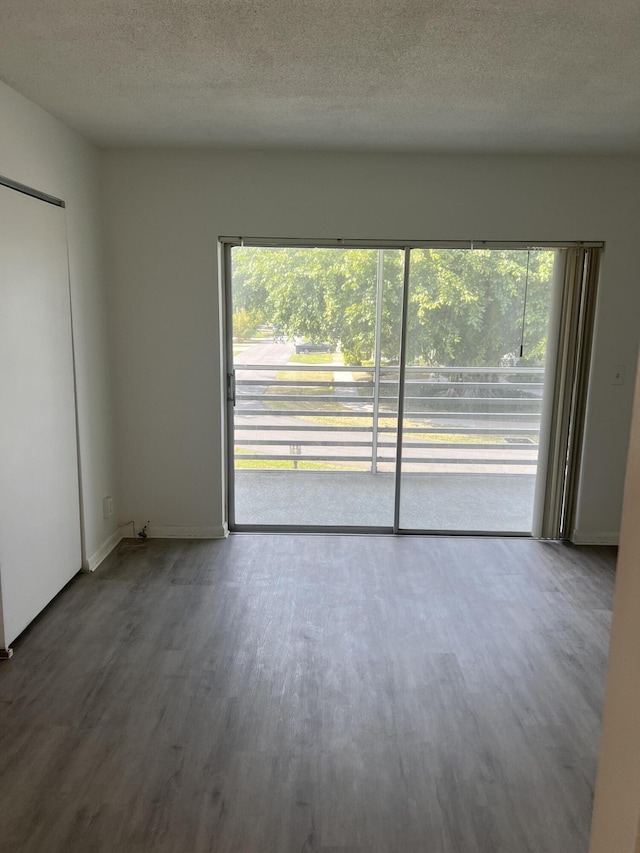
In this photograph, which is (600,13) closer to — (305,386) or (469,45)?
(469,45)

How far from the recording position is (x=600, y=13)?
1920 millimetres

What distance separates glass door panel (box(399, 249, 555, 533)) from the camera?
405 centimetres

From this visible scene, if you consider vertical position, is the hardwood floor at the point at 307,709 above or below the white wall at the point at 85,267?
below

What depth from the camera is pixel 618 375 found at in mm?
4109

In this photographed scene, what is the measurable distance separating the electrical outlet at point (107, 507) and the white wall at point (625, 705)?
3608 mm

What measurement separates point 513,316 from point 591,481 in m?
1.31

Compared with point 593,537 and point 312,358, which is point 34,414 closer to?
point 312,358

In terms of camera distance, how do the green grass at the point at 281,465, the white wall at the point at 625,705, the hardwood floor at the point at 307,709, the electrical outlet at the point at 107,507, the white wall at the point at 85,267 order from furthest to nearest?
the green grass at the point at 281,465, the electrical outlet at the point at 107,507, the white wall at the point at 85,267, the hardwood floor at the point at 307,709, the white wall at the point at 625,705

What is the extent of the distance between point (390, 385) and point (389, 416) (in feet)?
0.74

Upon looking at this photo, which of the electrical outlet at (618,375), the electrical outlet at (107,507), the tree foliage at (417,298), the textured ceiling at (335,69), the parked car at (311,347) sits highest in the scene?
the textured ceiling at (335,69)

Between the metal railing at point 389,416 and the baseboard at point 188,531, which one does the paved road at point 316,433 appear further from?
the baseboard at point 188,531

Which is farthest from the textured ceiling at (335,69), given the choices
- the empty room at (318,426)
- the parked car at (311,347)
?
the parked car at (311,347)

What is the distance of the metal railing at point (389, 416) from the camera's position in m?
4.20

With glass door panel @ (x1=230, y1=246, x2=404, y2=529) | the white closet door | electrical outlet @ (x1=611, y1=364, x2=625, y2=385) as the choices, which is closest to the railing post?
glass door panel @ (x1=230, y1=246, x2=404, y2=529)
